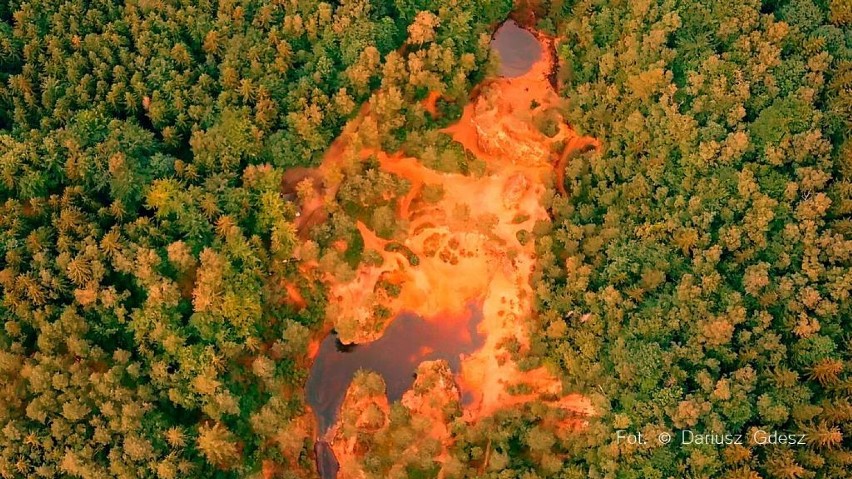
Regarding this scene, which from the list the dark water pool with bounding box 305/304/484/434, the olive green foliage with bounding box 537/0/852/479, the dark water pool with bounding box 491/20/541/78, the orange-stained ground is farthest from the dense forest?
the dark water pool with bounding box 491/20/541/78

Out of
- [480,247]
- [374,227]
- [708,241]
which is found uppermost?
[708,241]

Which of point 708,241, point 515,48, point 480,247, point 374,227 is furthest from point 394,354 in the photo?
point 515,48

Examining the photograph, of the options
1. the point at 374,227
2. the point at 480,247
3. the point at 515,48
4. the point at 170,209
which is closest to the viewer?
the point at 170,209

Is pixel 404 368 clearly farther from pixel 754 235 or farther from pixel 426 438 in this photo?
pixel 754 235

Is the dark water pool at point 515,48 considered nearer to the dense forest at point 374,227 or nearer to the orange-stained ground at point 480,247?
the orange-stained ground at point 480,247

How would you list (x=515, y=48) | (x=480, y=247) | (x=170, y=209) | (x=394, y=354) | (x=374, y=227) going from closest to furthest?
(x=170, y=209), (x=394, y=354), (x=374, y=227), (x=480, y=247), (x=515, y=48)

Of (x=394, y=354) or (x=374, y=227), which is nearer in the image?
(x=394, y=354)

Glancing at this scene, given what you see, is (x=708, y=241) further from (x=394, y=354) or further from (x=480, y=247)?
(x=394, y=354)

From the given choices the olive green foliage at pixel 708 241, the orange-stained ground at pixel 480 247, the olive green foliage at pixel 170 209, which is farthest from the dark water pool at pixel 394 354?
the olive green foliage at pixel 708 241

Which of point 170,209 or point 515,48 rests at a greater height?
point 515,48
